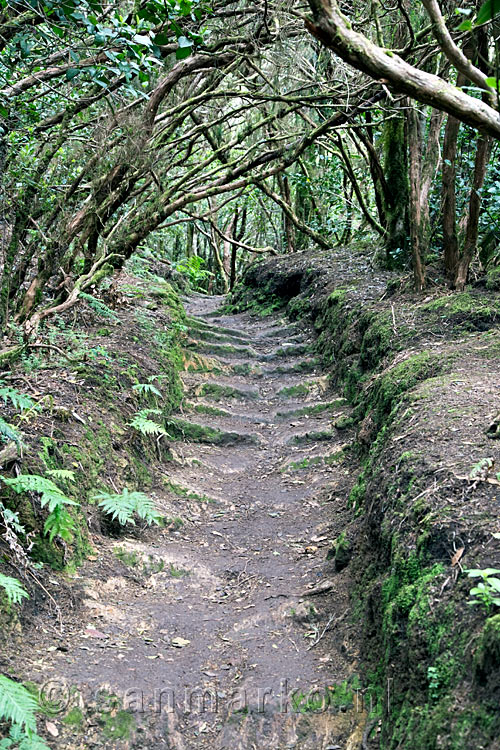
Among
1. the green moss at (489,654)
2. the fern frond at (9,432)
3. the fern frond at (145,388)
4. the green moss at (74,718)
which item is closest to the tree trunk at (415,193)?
the fern frond at (145,388)

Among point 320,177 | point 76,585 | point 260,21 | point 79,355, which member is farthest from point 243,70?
point 76,585

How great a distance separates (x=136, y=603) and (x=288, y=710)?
1.37 meters

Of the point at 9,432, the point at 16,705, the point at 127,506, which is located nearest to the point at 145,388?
the point at 127,506

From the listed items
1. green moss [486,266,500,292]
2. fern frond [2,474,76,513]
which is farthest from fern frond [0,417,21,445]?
green moss [486,266,500,292]

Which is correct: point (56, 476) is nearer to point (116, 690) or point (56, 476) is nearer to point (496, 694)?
point (116, 690)

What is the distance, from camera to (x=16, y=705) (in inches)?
95.4

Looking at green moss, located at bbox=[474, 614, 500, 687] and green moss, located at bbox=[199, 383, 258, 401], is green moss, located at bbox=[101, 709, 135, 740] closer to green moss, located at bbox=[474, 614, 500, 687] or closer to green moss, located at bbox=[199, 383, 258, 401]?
green moss, located at bbox=[474, 614, 500, 687]

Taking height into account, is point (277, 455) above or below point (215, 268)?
below

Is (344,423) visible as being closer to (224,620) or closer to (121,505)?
(224,620)

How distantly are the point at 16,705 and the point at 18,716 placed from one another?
1.8 inches

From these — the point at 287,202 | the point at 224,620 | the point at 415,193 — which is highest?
the point at 287,202

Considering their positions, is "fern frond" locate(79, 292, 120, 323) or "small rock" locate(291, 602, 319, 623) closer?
"small rock" locate(291, 602, 319, 623)

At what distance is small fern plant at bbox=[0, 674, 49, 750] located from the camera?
2.39 m

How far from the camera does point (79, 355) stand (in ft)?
19.5
